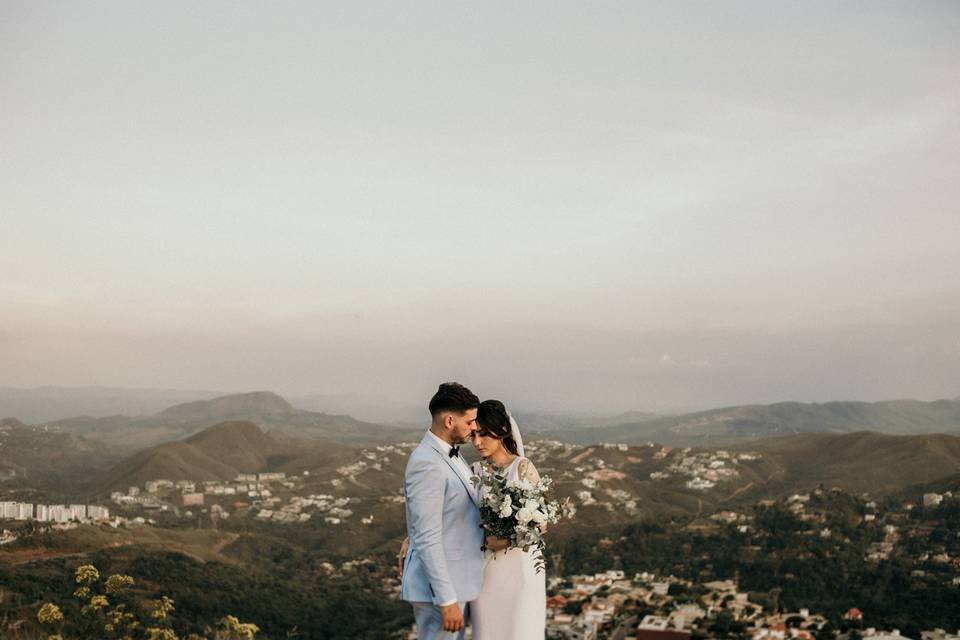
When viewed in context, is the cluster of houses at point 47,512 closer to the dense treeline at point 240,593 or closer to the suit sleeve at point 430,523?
the dense treeline at point 240,593

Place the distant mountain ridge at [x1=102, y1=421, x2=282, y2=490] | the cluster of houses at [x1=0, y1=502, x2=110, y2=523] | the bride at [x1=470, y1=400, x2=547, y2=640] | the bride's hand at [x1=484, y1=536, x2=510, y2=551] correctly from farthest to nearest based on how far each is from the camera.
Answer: the distant mountain ridge at [x1=102, y1=421, x2=282, y2=490]
the cluster of houses at [x1=0, y1=502, x2=110, y2=523]
the bride at [x1=470, y1=400, x2=547, y2=640]
the bride's hand at [x1=484, y1=536, x2=510, y2=551]

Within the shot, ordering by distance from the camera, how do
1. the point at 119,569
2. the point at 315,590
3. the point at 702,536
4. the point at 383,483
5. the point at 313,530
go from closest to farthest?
1. the point at 119,569
2. the point at 315,590
3. the point at 702,536
4. the point at 313,530
5. the point at 383,483

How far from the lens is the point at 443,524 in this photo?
4.57 meters

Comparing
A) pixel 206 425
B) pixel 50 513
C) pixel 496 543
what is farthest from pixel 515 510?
pixel 206 425

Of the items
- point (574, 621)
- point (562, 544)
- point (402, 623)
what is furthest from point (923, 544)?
→ point (402, 623)

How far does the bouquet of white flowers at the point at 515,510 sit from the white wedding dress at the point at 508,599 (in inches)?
6.9

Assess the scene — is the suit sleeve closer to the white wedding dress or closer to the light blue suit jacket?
the light blue suit jacket

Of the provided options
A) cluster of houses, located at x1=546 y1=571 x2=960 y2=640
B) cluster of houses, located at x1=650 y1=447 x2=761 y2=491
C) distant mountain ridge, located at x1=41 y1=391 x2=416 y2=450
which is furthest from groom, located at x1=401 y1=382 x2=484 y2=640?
distant mountain ridge, located at x1=41 y1=391 x2=416 y2=450

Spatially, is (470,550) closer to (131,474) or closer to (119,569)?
(119,569)

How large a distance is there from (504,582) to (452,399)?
1.27 m

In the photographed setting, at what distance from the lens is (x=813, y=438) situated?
88.1 metres

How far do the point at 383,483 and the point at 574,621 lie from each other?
172 ft

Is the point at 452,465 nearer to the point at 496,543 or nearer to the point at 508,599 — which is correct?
the point at 496,543

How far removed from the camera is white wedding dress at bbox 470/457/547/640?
4.86 m
